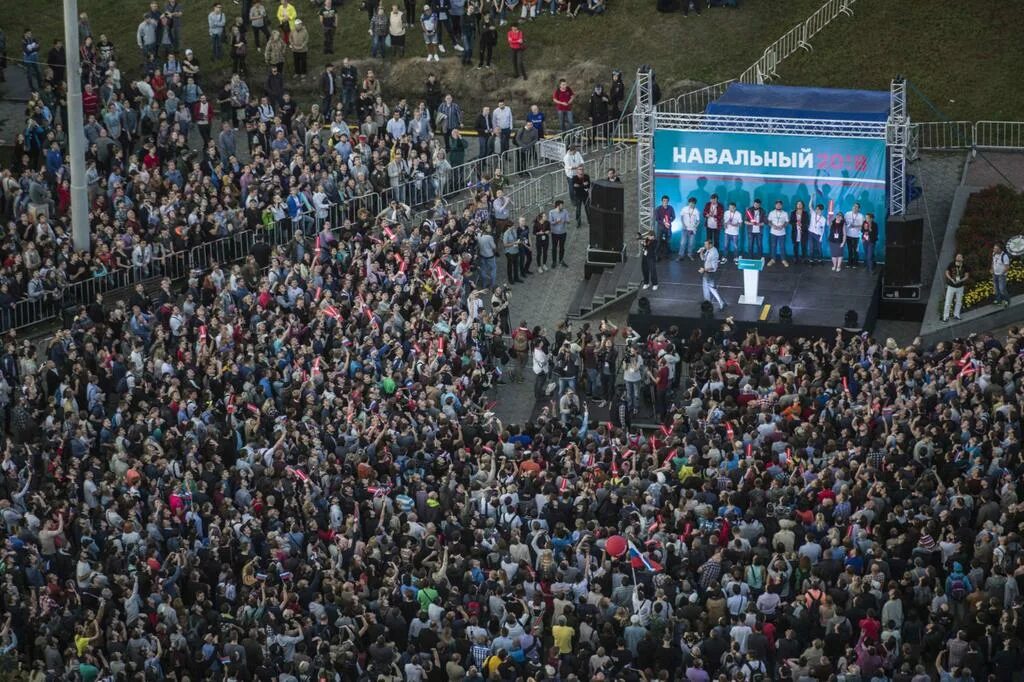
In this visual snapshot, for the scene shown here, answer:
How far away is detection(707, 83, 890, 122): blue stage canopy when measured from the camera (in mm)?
45938

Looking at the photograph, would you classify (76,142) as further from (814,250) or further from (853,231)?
(853,231)

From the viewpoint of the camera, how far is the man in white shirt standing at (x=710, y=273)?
4461cm

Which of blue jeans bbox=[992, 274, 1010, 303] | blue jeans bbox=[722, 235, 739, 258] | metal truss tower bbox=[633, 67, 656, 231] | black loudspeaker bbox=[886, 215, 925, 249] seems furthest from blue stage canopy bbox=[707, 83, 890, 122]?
blue jeans bbox=[992, 274, 1010, 303]

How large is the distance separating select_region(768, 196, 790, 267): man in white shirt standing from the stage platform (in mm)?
219

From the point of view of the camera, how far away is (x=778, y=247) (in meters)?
46.4

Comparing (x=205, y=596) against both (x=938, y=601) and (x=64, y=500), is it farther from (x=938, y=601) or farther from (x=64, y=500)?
(x=938, y=601)

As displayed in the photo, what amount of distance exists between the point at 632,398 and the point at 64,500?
36.7ft

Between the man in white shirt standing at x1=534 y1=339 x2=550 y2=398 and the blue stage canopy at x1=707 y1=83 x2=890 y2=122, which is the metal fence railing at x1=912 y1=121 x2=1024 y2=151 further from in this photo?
the man in white shirt standing at x1=534 y1=339 x2=550 y2=398

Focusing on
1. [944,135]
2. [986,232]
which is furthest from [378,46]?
[986,232]

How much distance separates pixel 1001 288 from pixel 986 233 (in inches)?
98.3

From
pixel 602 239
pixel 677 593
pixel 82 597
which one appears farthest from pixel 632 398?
pixel 82 597

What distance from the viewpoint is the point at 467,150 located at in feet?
172

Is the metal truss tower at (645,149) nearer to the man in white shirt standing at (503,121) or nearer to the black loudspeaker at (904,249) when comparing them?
the man in white shirt standing at (503,121)

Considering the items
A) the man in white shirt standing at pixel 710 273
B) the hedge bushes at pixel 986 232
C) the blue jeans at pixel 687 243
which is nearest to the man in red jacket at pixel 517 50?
the blue jeans at pixel 687 243
